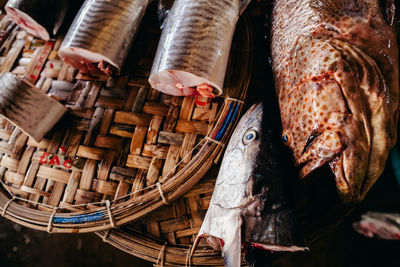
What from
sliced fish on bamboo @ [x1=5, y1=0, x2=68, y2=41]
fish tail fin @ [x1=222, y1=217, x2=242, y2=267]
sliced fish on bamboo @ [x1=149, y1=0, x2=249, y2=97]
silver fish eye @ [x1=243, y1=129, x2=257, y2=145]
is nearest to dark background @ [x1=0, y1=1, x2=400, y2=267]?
sliced fish on bamboo @ [x1=149, y1=0, x2=249, y2=97]

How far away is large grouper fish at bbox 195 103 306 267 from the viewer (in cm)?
141

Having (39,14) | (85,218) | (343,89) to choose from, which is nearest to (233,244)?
(343,89)

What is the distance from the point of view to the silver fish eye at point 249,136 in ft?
5.34

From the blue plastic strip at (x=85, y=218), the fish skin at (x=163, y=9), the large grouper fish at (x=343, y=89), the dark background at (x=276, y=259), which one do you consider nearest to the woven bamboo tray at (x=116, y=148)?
the blue plastic strip at (x=85, y=218)

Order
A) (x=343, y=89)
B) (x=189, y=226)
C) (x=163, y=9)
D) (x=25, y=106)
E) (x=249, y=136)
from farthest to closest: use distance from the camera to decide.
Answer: (x=163, y=9) → (x=25, y=106) → (x=189, y=226) → (x=249, y=136) → (x=343, y=89)

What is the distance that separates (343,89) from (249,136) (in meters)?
0.59

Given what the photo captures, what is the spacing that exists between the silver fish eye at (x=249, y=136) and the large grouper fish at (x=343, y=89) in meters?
0.25

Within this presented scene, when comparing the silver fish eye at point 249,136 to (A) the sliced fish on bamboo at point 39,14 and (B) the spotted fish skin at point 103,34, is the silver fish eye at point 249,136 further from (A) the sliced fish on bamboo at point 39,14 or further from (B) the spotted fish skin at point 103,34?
(A) the sliced fish on bamboo at point 39,14

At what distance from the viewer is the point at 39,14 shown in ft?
7.94

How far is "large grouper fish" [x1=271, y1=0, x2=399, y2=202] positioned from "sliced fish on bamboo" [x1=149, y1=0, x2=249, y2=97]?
0.48m

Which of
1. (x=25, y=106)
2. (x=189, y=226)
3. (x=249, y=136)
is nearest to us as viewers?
(x=249, y=136)

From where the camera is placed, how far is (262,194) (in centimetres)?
148

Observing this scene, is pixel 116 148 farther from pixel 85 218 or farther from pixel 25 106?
pixel 25 106

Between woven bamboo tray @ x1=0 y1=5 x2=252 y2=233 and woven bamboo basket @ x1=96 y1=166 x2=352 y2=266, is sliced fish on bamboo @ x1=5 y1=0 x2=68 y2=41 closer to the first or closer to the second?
woven bamboo tray @ x1=0 y1=5 x2=252 y2=233
